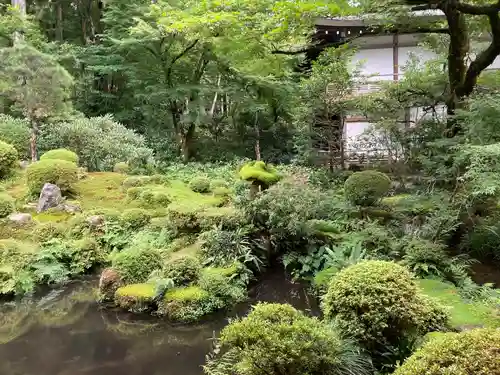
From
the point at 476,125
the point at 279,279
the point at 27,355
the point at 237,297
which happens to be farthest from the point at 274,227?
the point at 27,355

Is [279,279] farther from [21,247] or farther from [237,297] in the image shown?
[21,247]

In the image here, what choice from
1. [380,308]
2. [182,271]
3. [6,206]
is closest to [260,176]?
[182,271]

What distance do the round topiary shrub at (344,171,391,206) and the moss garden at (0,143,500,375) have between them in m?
0.03

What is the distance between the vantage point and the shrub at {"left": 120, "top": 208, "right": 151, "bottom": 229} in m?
9.95

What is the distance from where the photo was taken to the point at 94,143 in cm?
1407

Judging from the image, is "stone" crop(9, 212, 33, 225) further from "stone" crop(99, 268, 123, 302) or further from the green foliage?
the green foliage

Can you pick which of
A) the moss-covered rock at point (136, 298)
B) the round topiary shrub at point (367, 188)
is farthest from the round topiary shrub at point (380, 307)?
the round topiary shrub at point (367, 188)

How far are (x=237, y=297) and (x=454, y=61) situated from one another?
697cm

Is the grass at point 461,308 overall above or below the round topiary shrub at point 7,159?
below

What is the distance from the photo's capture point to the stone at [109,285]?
288 inches

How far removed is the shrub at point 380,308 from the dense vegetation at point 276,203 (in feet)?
0.05

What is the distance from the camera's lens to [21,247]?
8.62m

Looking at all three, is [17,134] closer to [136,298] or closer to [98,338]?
[136,298]

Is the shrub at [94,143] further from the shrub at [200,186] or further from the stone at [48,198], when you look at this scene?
the stone at [48,198]
